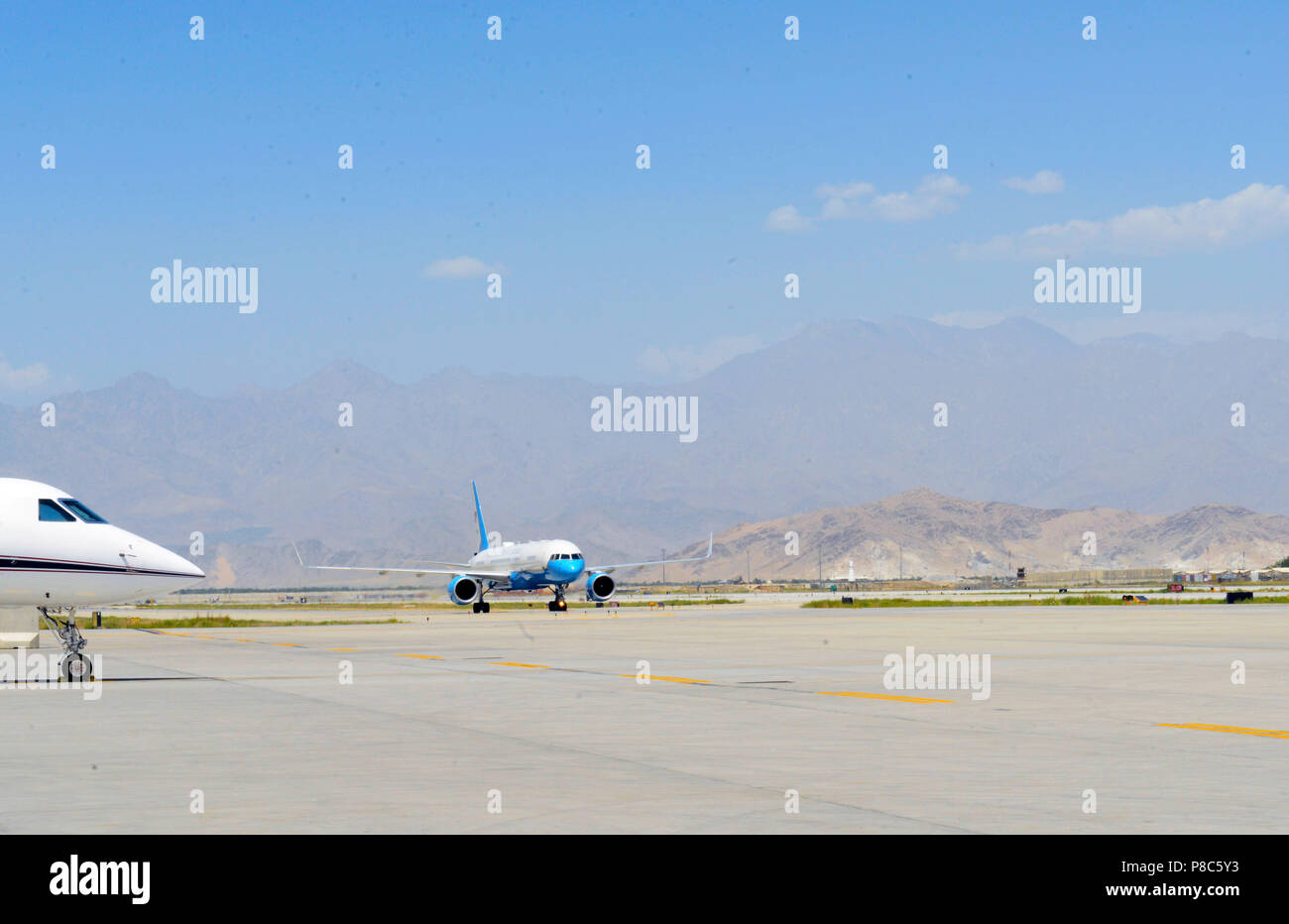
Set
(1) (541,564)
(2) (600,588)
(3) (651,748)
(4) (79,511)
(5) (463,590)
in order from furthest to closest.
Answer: (5) (463,590) < (2) (600,588) < (1) (541,564) < (4) (79,511) < (3) (651,748)

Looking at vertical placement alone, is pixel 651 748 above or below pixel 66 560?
below

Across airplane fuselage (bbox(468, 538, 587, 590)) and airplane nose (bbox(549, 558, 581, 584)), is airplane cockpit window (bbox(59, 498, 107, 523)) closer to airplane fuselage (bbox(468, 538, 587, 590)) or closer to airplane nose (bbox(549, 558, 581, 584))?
airplane fuselage (bbox(468, 538, 587, 590))

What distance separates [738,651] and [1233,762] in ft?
84.6

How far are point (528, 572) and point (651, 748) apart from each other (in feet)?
255

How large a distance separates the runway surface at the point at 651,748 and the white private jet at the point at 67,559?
Result: 201 cm

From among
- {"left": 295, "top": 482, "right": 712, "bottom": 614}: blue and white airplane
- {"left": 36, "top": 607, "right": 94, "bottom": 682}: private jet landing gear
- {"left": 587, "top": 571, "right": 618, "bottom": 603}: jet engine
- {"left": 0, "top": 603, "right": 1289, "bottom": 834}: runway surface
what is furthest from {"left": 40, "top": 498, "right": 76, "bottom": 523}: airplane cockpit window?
{"left": 587, "top": 571, "right": 618, "bottom": 603}: jet engine

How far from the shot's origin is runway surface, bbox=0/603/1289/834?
467 inches

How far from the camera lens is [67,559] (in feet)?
89.5

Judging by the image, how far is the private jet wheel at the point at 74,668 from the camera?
95.1 feet

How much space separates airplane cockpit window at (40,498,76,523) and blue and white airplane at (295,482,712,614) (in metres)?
62.8

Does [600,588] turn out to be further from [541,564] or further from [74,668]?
[74,668]

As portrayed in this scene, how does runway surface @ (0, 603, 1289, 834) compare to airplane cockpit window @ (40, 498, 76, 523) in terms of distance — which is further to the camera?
airplane cockpit window @ (40, 498, 76, 523)

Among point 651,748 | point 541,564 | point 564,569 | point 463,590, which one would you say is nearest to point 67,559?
point 651,748

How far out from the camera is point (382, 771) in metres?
14.8
